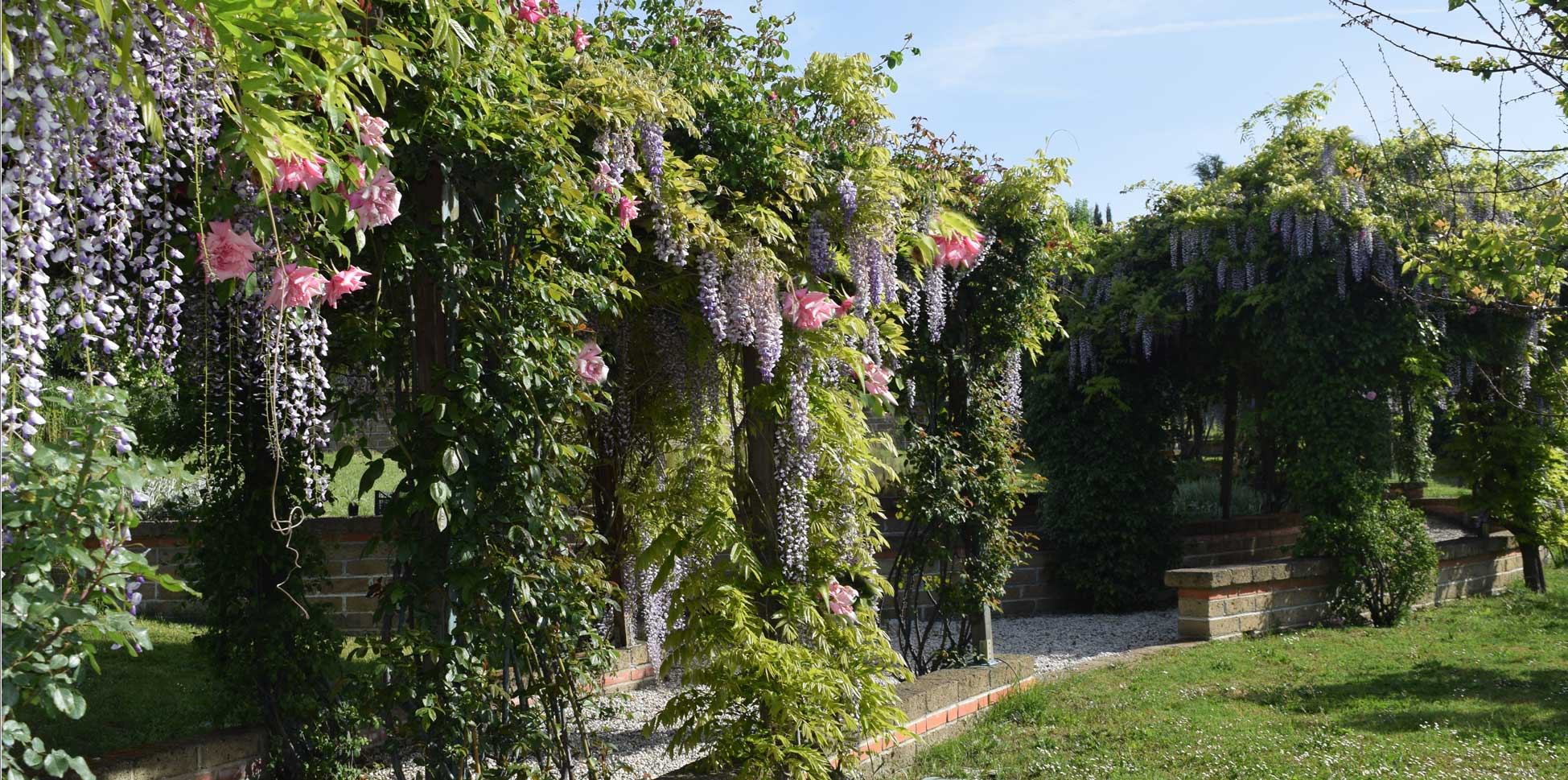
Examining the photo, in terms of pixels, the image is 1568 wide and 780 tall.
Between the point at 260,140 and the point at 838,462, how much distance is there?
93.9 inches

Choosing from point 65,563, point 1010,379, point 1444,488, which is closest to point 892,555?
point 1010,379

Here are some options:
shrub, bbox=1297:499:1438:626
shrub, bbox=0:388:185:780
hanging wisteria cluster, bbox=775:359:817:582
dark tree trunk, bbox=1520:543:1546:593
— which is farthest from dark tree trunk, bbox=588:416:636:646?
dark tree trunk, bbox=1520:543:1546:593

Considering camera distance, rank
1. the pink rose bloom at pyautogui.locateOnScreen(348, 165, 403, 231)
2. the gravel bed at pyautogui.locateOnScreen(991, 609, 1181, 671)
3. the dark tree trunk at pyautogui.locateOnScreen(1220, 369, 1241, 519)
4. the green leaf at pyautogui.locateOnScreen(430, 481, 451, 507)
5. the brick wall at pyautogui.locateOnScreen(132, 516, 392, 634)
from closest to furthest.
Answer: the pink rose bloom at pyautogui.locateOnScreen(348, 165, 403, 231), the green leaf at pyautogui.locateOnScreen(430, 481, 451, 507), the brick wall at pyautogui.locateOnScreen(132, 516, 392, 634), the gravel bed at pyautogui.locateOnScreen(991, 609, 1181, 671), the dark tree trunk at pyautogui.locateOnScreen(1220, 369, 1241, 519)

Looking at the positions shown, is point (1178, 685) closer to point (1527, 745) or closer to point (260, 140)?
point (1527, 745)

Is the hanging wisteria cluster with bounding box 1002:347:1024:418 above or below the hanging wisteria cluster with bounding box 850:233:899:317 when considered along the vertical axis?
below

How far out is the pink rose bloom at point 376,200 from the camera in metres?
2.51

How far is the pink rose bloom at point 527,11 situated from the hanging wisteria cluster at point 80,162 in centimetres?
90

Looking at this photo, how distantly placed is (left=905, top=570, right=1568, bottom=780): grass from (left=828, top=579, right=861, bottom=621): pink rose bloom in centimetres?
86

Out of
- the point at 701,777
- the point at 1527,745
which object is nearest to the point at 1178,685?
the point at 1527,745

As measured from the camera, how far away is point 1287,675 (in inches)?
247

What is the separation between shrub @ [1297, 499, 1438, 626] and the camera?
26.6 ft

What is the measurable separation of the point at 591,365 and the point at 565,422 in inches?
10.6

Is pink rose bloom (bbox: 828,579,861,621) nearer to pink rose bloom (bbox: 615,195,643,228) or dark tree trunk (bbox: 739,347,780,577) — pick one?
dark tree trunk (bbox: 739,347,780,577)

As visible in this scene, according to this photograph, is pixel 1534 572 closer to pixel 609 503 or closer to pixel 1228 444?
pixel 1228 444
